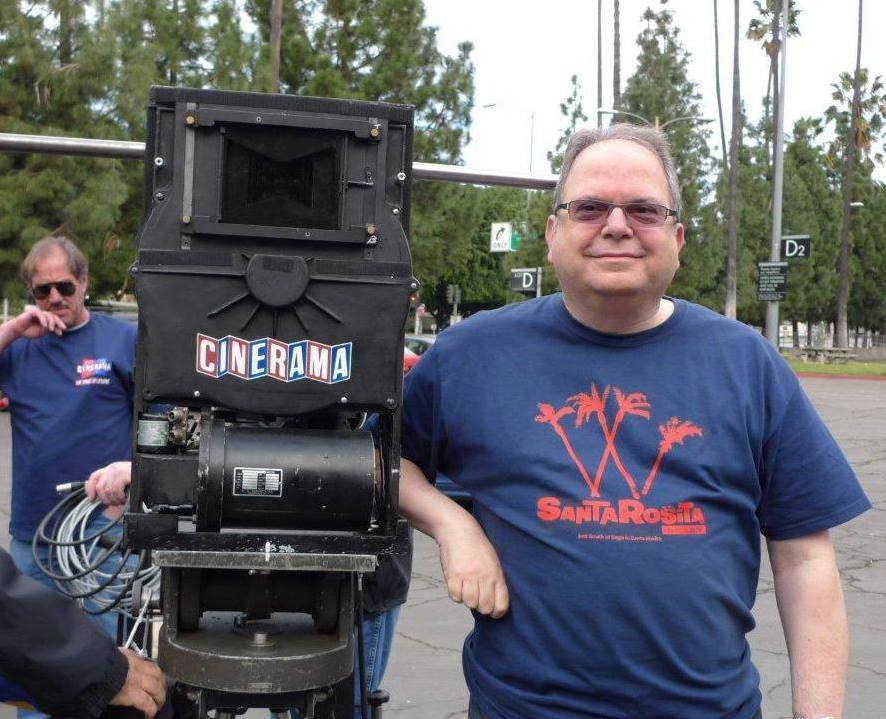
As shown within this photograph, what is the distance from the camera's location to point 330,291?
1.82 m

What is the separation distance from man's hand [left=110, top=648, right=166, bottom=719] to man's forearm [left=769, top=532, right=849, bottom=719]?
3.70ft

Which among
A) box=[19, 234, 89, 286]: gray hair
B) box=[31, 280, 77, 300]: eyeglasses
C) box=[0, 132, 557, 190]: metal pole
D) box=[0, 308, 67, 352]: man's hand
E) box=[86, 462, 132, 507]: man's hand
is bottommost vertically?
box=[86, 462, 132, 507]: man's hand

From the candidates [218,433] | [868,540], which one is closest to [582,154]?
[218,433]

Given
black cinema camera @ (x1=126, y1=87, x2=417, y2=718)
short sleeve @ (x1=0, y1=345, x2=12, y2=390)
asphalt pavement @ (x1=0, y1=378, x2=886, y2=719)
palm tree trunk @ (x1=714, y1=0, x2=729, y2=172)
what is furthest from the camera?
palm tree trunk @ (x1=714, y1=0, x2=729, y2=172)

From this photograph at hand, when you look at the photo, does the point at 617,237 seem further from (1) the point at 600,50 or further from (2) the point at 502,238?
(1) the point at 600,50

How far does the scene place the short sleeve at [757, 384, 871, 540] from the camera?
2121mm

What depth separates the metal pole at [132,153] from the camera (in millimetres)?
2289

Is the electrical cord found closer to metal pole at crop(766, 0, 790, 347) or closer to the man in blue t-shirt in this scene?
the man in blue t-shirt

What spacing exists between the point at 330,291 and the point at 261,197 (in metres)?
0.21

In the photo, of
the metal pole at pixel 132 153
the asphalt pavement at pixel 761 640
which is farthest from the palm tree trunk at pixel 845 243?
the metal pole at pixel 132 153

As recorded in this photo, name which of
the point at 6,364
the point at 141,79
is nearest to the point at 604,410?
the point at 6,364

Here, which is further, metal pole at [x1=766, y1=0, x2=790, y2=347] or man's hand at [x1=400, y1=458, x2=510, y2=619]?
metal pole at [x1=766, y1=0, x2=790, y2=347]

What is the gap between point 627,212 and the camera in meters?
2.12

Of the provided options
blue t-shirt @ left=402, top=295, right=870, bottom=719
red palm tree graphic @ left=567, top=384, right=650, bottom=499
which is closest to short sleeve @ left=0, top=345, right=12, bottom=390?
blue t-shirt @ left=402, top=295, right=870, bottom=719
